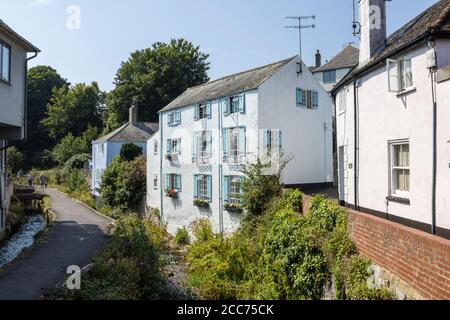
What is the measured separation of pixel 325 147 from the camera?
24625 millimetres

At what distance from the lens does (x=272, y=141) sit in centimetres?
2170

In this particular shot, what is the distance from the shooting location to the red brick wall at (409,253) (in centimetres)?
703

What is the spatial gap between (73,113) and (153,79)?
62.7 ft

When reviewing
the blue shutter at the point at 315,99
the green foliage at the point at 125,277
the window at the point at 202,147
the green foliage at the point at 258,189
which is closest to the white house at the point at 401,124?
the green foliage at the point at 258,189

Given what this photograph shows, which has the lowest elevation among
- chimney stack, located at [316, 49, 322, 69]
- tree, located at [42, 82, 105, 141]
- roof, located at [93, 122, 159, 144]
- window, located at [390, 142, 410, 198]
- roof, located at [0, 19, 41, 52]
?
window, located at [390, 142, 410, 198]

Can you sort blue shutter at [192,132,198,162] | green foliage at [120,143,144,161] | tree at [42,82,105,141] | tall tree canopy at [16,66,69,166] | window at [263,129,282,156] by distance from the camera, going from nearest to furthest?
window at [263,129,282,156] < blue shutter at [192,132,198,162] < green foliage at [120,143,144,161] < tree at [42,82,105,141] < tall tree canopy at [16,66,69,166]

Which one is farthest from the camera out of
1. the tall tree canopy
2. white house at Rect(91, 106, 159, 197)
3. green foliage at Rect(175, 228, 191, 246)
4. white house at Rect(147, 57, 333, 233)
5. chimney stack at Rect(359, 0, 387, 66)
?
the tall tree canopy

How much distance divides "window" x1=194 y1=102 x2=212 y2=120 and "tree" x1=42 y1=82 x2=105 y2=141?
41.0 meters

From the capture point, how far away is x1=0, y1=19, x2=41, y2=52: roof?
13.5 metres

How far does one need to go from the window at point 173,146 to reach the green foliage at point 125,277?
14873 mm

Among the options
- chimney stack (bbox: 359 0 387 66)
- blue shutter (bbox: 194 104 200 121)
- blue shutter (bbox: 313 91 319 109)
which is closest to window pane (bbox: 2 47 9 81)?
chimney stack (bbox: 359 0 387 66)

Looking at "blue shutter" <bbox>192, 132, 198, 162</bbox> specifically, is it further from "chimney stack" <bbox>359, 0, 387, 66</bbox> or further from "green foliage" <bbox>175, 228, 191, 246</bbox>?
"chimney stack" <bbox>359, 0, 387, 66</bbox>

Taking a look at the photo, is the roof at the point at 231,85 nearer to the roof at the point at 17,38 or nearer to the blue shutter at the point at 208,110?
the blue shutter at the point at 208,110
